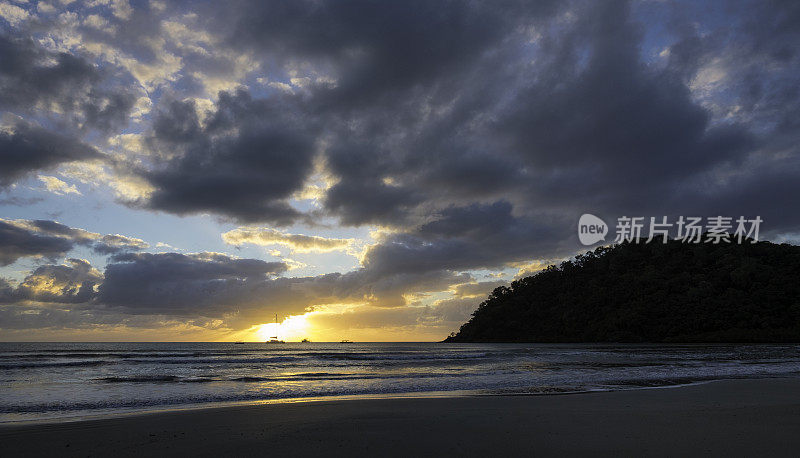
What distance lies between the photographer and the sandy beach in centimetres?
757

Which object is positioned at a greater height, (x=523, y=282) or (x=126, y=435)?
(x=523, y=282)

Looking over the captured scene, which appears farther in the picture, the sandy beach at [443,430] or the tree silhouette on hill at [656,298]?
the tree silhouette on hill at [656,298]

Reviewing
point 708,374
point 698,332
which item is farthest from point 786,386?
point 698,332

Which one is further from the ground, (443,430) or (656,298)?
(656,298)

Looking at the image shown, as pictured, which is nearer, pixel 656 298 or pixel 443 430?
pixel 443 430

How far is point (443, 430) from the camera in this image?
909cm

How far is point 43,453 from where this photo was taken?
309 inches

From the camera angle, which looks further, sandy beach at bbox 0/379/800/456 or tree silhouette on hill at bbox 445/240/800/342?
tree silhouette on hill at bbox 445/240/800/342

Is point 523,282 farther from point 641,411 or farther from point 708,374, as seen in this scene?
point 641,411

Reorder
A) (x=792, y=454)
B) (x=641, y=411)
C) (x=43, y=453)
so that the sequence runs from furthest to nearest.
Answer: (x=641, y=411)
(x=43, y=453)
(x=792, y=454)

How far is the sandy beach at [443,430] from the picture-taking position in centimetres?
757

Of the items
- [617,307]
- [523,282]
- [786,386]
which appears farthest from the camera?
[523,282]

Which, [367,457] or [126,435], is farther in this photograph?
[126,435]

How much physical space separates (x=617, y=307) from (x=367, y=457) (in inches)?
5312
